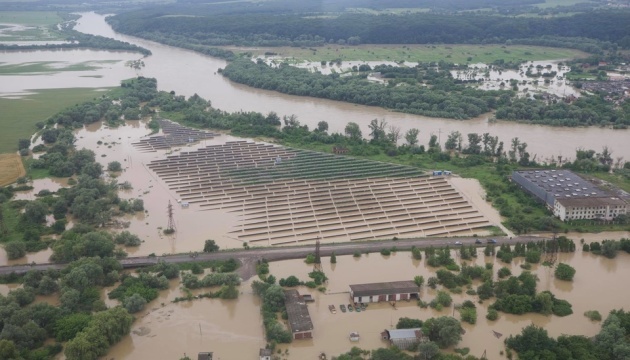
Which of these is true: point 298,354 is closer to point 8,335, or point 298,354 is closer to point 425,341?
point 425,341

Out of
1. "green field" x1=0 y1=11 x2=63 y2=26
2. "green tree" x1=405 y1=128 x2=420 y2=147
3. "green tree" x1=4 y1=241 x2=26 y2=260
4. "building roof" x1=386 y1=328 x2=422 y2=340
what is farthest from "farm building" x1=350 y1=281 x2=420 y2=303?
"green field" x1=0 y1=11 x2=63 y2=26

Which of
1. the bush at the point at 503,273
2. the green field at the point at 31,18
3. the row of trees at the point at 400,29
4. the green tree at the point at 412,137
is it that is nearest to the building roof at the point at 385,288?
the bush at the point at 503,273

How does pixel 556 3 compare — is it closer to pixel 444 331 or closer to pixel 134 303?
pixel 444 331

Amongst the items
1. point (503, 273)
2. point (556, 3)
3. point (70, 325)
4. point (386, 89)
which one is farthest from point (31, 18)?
Answer: point (503, 273)

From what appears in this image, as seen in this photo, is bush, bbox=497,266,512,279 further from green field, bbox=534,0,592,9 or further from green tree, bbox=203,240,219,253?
green field, bbox=534,0,592,9

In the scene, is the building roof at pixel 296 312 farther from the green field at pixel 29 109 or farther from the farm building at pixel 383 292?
the green field at pixel 29 109
